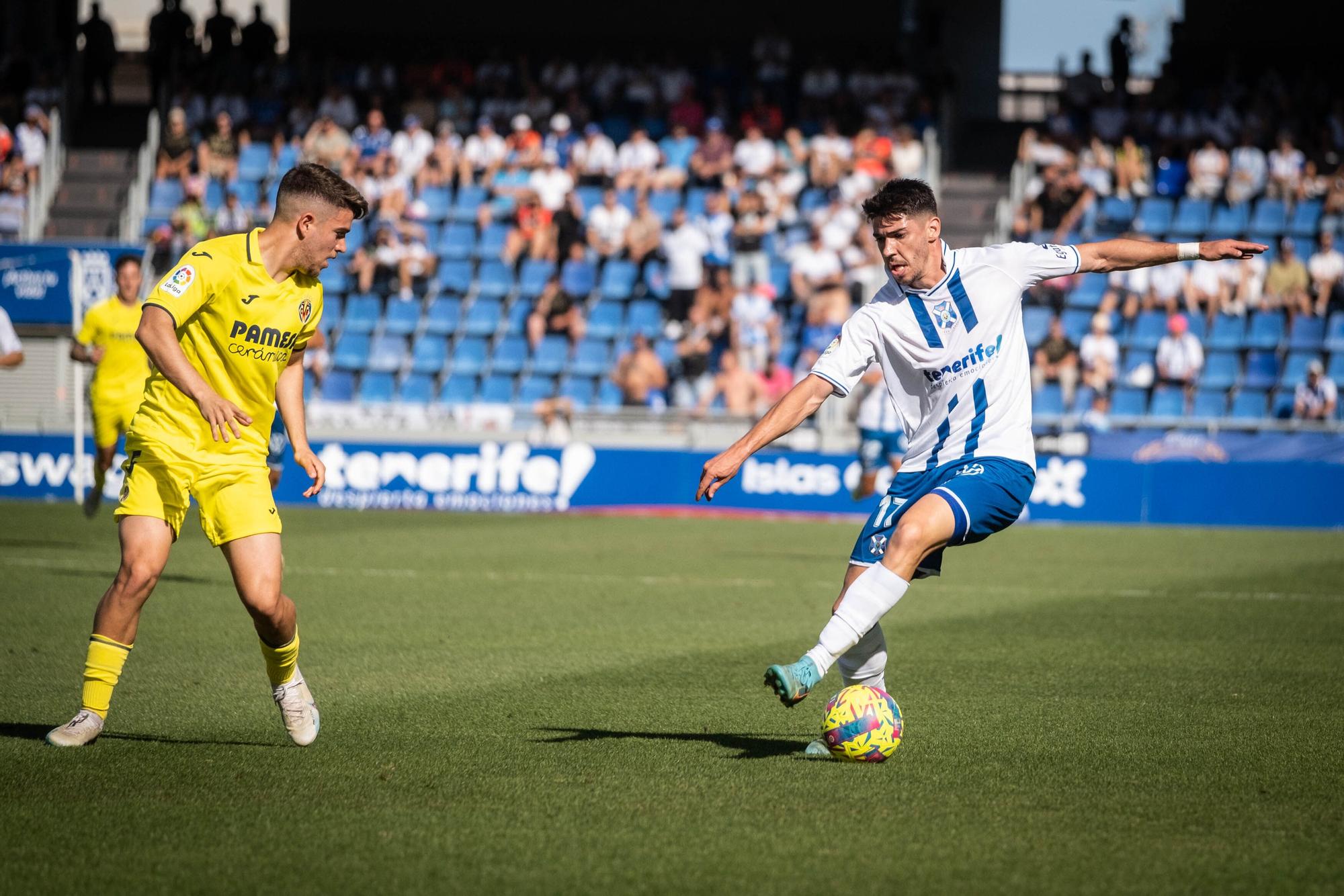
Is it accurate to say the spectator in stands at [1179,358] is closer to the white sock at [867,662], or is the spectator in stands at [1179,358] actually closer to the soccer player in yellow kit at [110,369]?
the soccer player in yellow kit at [110,369]

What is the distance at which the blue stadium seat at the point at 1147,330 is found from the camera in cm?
2136

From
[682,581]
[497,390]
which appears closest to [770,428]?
[682,581]

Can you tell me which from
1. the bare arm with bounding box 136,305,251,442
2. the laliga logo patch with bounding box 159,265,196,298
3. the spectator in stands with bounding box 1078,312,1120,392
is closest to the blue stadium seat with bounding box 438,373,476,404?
the spectator in stands with bounding box 1078,312,1120,392

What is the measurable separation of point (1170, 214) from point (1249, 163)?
1361 millimetres

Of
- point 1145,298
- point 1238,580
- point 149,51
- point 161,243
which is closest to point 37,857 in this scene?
point 1238,580

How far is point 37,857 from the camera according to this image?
4.33 m

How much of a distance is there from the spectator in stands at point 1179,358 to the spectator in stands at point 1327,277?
1.99 metres

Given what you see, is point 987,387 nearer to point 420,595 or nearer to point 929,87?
point 420,595

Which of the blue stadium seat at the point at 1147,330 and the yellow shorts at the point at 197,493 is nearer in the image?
the yellow shorts at the point at 197,493

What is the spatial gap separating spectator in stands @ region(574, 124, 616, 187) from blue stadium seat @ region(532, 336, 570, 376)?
335 centimetres

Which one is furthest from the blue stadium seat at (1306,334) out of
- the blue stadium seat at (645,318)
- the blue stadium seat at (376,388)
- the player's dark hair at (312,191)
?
the player's dark hair at (312,191)

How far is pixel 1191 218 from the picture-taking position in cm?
2289

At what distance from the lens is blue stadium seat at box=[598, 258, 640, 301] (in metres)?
23.3

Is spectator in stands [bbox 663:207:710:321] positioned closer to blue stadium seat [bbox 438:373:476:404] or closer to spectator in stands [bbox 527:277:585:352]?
spectator in stands [bbox 527:277:585:352]
